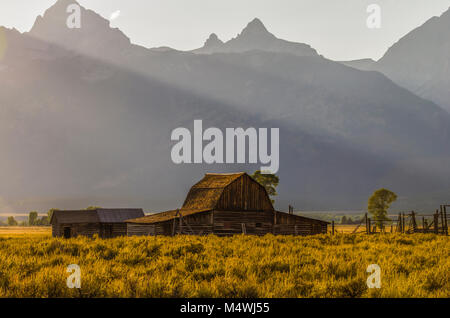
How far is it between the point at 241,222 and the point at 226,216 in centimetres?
162

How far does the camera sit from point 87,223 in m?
62.1

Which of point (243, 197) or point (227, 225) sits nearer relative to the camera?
point (227, 225)

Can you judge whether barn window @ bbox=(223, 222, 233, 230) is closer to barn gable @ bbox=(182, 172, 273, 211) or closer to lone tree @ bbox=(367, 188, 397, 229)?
barn gable @ bbox=(182, 172, 273, 211)

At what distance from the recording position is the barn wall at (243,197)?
41.7 m

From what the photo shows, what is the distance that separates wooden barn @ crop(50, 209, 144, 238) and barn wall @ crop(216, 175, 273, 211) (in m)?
25.1

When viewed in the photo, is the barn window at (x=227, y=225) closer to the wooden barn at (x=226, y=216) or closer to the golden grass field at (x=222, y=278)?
the wooden barn at (x=226, y=216)

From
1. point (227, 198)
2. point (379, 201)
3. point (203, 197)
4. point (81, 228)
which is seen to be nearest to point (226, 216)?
point (227, 198)

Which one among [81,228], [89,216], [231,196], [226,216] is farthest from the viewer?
[89,216]

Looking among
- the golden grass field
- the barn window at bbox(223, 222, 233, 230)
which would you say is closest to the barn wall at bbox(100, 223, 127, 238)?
the barn window at bbox(223, 222, 233, 230)

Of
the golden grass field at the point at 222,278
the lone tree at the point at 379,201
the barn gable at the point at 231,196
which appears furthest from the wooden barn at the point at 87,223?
the golden grass field at the point at 222,278

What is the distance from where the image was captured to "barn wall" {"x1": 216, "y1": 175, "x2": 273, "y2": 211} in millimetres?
41666

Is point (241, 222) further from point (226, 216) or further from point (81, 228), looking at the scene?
point (81, 228)

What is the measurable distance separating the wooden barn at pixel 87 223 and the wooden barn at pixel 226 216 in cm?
1844
